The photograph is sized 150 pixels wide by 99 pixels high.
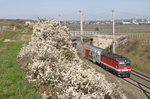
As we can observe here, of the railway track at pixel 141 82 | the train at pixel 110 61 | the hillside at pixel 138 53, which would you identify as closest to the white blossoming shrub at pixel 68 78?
the railway track at pixel 141 82

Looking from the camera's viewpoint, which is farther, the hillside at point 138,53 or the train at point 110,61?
the hillside at point 138,53

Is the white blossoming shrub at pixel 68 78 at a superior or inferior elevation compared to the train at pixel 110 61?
superior

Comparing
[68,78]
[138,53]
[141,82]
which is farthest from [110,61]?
[68,78]

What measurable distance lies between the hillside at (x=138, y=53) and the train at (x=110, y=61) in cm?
673

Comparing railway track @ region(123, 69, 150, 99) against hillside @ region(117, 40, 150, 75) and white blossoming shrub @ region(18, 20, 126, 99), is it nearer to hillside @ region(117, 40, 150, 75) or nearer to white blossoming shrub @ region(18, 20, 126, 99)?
hillside @ region(117, 40, 150, 75)

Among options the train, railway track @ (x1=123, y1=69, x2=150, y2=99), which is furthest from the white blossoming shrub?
the train

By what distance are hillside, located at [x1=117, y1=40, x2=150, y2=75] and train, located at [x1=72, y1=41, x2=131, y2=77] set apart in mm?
6734

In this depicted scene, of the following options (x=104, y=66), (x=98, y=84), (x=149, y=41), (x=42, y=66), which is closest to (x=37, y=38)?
(x=42, y=66)

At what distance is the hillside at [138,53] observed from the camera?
3489 centimetres

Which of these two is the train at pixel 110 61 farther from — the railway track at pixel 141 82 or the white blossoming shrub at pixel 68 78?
the white blossoming shrub at pixel 68 78

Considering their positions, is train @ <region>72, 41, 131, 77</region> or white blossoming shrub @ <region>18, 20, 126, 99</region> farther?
train @ <region>72, 41, 131, 77</region>

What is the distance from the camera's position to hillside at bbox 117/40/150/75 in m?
34.9

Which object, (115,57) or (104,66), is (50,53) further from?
(104,66)

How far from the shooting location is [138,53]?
40.9 m
